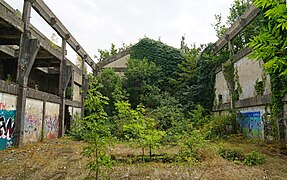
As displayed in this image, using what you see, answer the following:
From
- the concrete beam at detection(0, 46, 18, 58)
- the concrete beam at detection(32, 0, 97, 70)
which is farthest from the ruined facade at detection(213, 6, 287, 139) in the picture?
the concrete beam at detection(0, 46, 18, 58)

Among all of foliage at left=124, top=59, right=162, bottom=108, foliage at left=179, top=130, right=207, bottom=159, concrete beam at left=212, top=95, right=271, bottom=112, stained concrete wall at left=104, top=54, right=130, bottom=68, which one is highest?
stained concrete wall at left=104, top=54, right=130, bottom=68

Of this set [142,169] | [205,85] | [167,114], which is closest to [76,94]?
[167,114]

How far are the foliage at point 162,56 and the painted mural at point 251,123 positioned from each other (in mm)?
8766

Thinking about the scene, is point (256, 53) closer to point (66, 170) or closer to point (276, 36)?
point (276, 36)

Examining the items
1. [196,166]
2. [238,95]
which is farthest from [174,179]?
[238,95]

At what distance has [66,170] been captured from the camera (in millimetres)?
5914

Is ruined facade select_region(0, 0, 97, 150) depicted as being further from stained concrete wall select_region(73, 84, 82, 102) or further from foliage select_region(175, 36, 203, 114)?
foliage select_region(175, 36, 203, 114)

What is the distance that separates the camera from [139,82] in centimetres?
1948

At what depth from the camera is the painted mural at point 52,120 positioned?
12.5 m

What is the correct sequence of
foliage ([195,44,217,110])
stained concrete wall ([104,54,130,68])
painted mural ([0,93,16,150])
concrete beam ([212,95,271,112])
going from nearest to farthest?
painted mural ([0,93,16,150]), concrete beam ([212,95,271,112]), foliage ([195,44,217,110]), stained concrete wall ([104,54,130,68])

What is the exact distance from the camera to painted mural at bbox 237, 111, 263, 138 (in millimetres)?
11472

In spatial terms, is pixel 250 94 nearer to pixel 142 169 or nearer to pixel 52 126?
pixel 142 169

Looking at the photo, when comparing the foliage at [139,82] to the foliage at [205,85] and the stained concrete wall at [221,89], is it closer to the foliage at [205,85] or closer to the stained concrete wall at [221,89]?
the foliage at [205,85]

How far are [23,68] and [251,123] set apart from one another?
441 inches
